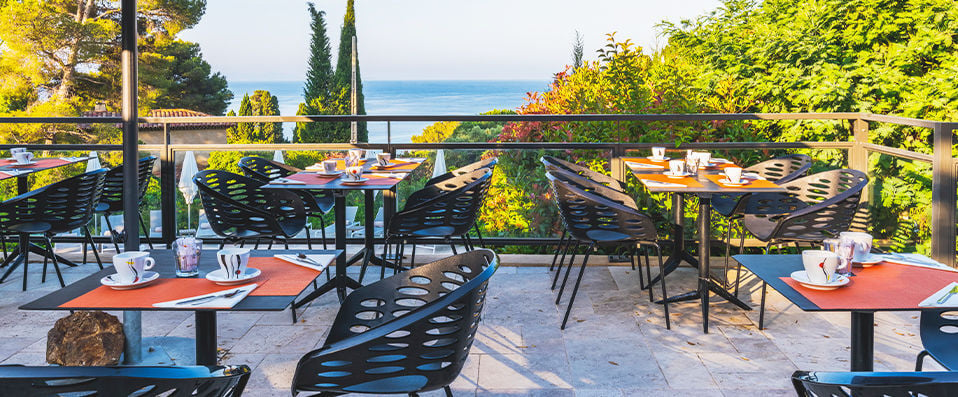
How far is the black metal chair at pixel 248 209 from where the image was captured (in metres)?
4.85

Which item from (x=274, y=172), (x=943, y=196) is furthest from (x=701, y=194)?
(x=274, y=172)

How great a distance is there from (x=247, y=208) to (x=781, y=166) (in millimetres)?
3566

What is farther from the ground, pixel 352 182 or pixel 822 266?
pixel 352 182

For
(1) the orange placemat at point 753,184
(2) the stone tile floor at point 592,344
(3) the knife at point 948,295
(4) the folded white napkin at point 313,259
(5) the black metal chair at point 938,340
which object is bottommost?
(2) the stone tile floor at point 592,344

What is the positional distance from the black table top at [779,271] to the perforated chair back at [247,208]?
10.0ft

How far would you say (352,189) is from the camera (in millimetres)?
4566

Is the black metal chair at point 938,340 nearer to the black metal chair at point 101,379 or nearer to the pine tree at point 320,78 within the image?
the black metal chair at point 101,379

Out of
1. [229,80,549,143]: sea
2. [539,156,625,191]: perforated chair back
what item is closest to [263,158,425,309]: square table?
[539,156,625,191]: perforated chair back

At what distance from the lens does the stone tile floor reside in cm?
346

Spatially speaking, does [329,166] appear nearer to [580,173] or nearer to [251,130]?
[580,173]

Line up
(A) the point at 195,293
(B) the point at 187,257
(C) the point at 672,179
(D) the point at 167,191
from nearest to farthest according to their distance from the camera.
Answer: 1. (A) the point at 195,293
2. (B) the point at 187,257
3. (C) the point at 672,179
4. (D) the point at 167,191

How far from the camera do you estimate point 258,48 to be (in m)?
50.0

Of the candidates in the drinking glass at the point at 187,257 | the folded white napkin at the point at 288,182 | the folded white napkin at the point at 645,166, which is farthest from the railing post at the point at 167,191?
the drinking glass at the point at 187,257

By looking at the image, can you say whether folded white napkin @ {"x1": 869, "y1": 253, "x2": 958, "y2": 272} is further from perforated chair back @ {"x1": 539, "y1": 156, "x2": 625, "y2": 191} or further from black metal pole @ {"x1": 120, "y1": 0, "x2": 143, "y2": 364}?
black metal pole @ {"x1": 120, "y1": 0, "x2": 143, "y2": 364}
